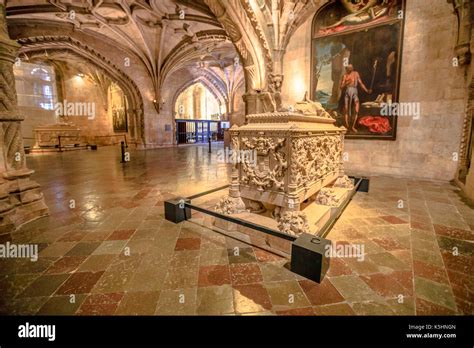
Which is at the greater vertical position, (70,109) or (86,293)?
(70,109)

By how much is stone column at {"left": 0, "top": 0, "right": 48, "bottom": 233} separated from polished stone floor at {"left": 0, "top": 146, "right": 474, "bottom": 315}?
0.74 feet

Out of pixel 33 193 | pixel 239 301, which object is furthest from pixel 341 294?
pixel 33 193

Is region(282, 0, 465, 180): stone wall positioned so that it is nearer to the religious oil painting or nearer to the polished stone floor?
the religious oil painting

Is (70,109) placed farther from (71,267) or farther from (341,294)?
(341,294)

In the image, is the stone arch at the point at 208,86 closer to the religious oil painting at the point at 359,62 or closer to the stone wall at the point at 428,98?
the religious oil painting at the point at 359,62

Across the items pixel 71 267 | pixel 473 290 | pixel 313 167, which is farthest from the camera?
pixel 313 167

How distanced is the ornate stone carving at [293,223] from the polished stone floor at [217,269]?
34cm

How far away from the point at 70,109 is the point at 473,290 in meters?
22.0

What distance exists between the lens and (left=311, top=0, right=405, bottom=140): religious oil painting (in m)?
5.67

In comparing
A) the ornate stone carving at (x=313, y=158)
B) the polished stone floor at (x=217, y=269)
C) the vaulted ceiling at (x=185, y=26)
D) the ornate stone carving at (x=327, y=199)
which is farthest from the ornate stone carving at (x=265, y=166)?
the vaulted ceiling at (x=185, y=26)

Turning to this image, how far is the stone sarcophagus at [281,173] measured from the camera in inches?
99.8

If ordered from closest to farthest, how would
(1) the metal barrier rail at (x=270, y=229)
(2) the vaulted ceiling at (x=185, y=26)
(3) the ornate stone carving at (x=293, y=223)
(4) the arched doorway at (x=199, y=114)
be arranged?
(1) the metal barrier rail at (x=270, y=229) < (3) the ornate stone carving at (x=293, y=223) < (2) the vaulted ceiling at (x=185, y=26) < (4) the arched doorway at (x=199, y=114)

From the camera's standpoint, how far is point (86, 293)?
167cm
